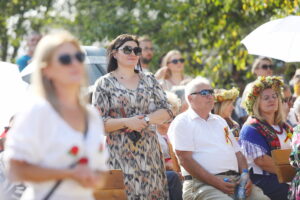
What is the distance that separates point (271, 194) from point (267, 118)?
83cm

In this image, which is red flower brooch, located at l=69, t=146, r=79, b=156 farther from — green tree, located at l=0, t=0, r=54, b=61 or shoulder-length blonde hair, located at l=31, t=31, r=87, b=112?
green tree, located at l=0, t=0, r=54, b=61

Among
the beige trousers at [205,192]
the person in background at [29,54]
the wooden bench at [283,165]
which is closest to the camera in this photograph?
the beige trousers at [205,192]

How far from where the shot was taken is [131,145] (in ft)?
21.3

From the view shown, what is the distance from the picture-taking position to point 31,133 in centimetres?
373

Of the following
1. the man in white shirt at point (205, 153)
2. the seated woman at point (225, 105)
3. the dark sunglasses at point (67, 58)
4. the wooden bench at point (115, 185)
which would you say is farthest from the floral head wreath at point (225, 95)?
the dark sunglasses at point (67, 58)

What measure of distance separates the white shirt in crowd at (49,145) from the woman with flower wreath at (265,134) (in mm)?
4010

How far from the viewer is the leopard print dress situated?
254 inches

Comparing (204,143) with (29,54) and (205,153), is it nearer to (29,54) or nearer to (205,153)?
(205,153)

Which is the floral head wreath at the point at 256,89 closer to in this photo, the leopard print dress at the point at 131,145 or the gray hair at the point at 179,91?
the gray hair at the point at 179,91

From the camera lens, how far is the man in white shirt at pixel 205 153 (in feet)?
22.9

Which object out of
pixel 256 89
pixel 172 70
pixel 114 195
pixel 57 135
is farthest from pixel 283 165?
pixel 57 135

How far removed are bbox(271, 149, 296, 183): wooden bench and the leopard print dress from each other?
1.29 metres

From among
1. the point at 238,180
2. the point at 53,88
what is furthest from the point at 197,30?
the point at 53,88

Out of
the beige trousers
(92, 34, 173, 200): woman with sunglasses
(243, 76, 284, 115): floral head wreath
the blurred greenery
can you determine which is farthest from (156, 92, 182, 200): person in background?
the blurred greenery
